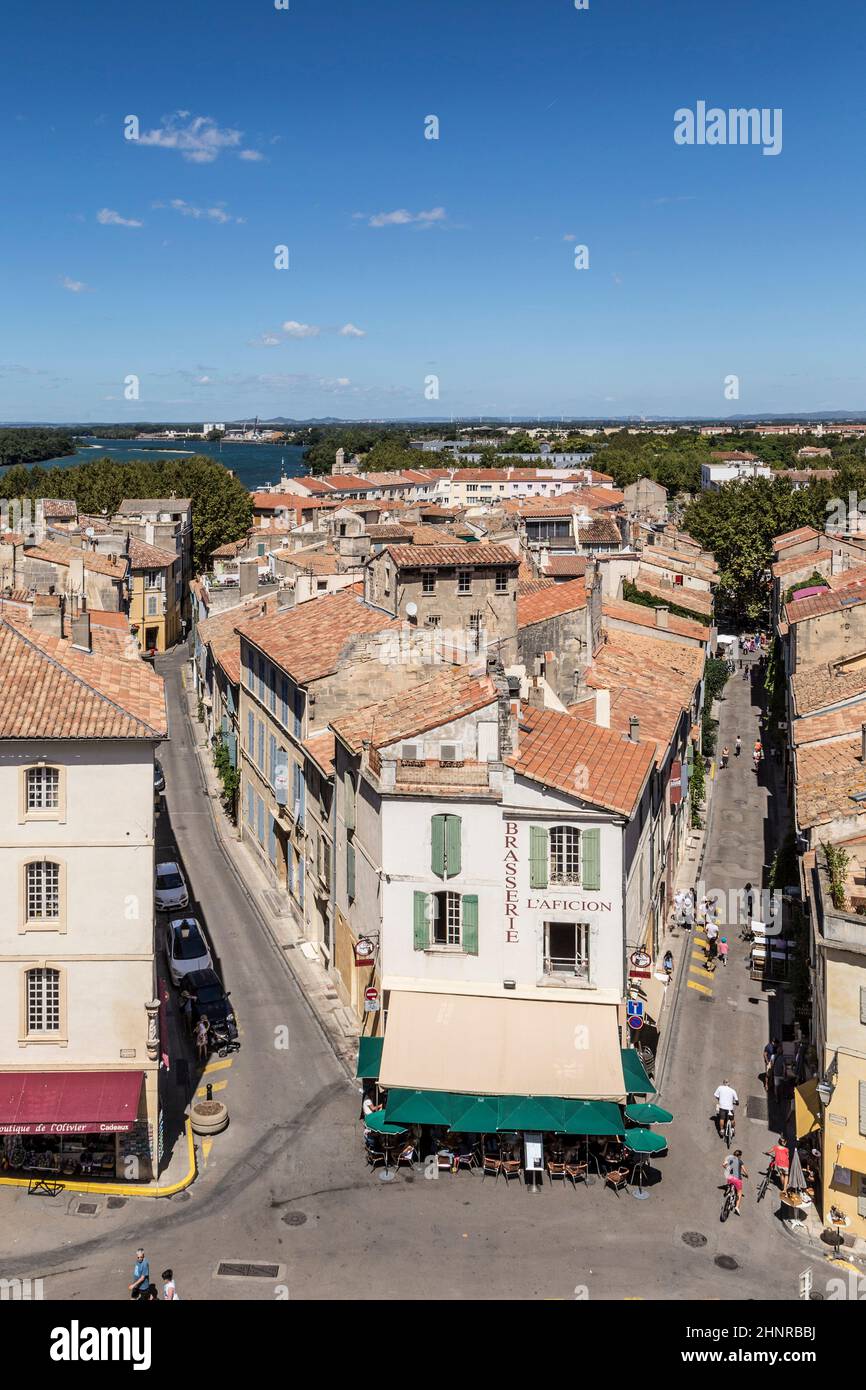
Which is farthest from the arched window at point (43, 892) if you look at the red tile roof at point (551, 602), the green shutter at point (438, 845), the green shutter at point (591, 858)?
the red tile roof at point (551, 602)

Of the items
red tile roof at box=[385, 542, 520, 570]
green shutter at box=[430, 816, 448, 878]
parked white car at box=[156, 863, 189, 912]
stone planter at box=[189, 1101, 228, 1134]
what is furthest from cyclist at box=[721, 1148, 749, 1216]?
red tile roof at box=[385, 542, 520, 570]

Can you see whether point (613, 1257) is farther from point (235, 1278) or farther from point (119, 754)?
point (119, 754)

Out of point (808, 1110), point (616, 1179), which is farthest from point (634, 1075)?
point (808, 1110)

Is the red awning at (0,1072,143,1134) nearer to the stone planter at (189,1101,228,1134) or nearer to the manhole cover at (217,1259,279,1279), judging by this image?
the stone planter at (189,1101,228,1134)

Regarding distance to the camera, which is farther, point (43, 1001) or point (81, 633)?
point (81, 633)

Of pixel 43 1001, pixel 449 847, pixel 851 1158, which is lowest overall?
pixel 851 1158

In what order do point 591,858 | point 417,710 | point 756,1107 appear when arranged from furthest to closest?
point 417,710, point 756,1107, point 591,858

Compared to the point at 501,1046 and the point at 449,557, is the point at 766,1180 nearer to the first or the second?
the point at 501,1046
